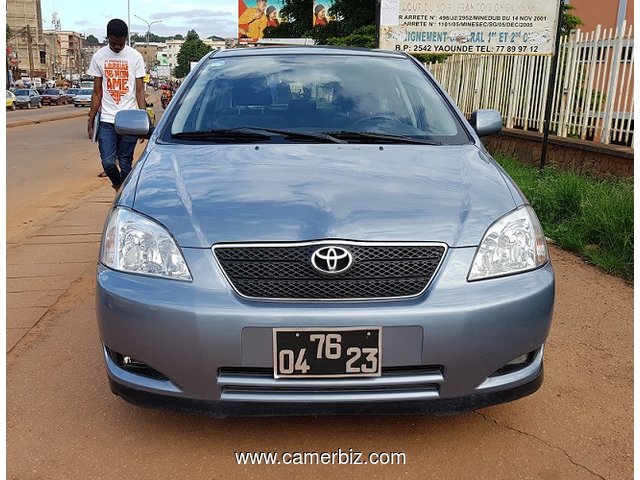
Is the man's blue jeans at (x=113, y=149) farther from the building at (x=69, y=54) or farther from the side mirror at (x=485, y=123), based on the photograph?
the building at (x=69, y=54)

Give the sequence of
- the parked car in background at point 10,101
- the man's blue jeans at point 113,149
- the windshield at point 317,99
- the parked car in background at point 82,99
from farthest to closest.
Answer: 1. the parked car in background at point 82,99
2. the parked car in background at point 10,101
3. the man's blue jeans at point 113,149
4. the windshield at point 317,99

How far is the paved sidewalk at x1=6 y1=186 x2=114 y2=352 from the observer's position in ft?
12.5

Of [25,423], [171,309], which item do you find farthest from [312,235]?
[25,423]

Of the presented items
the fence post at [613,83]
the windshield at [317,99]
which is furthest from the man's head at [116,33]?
the fence post at [613,83]

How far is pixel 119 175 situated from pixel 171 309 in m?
4.07

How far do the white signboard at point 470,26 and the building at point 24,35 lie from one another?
261 ft

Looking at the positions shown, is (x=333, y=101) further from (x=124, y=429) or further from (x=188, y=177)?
(x=124, y=429)

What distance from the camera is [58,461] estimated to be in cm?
234

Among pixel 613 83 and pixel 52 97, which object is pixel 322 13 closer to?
pixel 613 83

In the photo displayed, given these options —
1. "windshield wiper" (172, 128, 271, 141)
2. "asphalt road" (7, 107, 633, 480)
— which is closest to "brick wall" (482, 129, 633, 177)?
"asphalt road" (7, 107, 633, 480)

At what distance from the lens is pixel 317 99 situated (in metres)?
3.42

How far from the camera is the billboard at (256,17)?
34844mm

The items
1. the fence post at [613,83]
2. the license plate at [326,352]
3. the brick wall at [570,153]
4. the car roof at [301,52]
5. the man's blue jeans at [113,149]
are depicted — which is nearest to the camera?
the license plate at [326,352]

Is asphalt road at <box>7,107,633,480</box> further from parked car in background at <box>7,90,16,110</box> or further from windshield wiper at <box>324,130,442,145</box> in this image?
parked car in background at <box>7,90,16,110</box>
